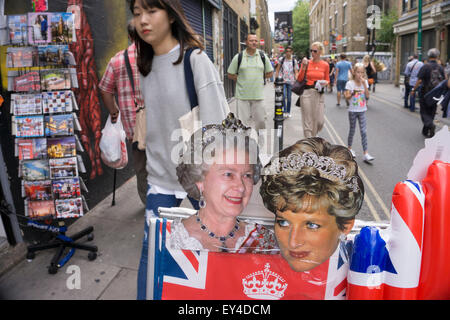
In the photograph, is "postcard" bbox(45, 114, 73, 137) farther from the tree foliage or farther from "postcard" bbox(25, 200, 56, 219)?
the tree foliage

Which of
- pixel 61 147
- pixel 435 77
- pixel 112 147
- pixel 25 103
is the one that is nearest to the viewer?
pixel 112 147

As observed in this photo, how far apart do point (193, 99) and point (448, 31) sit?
2263 cm

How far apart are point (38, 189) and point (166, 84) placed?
189 cm

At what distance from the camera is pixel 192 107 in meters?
1.89

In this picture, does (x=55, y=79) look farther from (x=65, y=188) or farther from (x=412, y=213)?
(x=412, y=213)

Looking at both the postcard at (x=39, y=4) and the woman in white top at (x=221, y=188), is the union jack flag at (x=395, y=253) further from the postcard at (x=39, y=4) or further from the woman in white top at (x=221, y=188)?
the postcard at (x=39, y=4)

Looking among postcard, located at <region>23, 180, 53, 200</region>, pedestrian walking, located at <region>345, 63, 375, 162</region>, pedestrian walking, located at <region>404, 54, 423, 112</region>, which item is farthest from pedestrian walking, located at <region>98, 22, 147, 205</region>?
pedestrian walking, located at <region>404, 54, 423, 112</region>

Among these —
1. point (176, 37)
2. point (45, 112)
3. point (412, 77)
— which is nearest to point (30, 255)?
point (45, 112)

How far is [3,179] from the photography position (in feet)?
10.9

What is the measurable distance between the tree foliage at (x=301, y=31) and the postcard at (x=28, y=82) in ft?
250

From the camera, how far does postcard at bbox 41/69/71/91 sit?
3.03m

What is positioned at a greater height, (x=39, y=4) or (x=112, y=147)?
(x=39, y=4)

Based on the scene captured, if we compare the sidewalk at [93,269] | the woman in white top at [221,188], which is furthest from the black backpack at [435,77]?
the woman in white top at [221,188]
